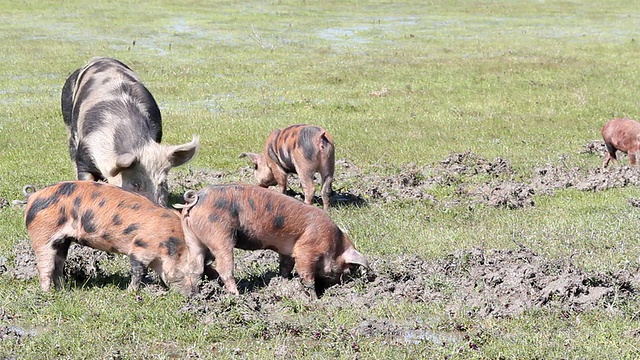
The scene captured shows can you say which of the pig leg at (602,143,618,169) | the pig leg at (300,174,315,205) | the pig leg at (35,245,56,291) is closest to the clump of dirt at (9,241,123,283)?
the pig leg at (35,245,56,291)

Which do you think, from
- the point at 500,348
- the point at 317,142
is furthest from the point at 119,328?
the point at 317,142

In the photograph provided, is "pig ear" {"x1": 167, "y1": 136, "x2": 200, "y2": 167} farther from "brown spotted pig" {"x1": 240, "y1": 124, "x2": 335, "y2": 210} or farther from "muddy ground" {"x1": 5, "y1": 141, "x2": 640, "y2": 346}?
"brown spotted pig" {"x1": 240, "y1": 124, "x2": 335, "y2": 210}

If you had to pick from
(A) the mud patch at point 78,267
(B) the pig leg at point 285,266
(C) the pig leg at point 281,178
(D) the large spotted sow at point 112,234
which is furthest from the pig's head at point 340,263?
(C) the pig leg at point 281,178

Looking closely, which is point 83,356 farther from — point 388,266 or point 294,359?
point 388,266

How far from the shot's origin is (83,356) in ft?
20.3

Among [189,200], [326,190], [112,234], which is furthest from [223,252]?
[326,190]

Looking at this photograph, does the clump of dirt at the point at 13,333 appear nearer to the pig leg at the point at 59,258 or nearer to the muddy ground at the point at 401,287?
the muddy ground at the point at 401,287

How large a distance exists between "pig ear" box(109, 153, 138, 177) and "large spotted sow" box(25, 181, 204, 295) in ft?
3.51

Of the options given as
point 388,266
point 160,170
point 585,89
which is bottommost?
point 585,89

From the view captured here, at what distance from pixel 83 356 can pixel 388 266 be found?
2973 millimetres

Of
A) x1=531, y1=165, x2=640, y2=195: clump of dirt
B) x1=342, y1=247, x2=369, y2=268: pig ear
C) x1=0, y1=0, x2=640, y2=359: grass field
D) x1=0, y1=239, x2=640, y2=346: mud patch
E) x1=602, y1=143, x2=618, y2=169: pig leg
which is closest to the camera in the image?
x1=0, y1=0, x2=640, y2=359: grass field

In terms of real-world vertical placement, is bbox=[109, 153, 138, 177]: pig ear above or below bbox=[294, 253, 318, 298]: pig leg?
above

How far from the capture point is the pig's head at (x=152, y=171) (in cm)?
885

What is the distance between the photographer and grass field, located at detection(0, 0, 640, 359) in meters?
6.57
